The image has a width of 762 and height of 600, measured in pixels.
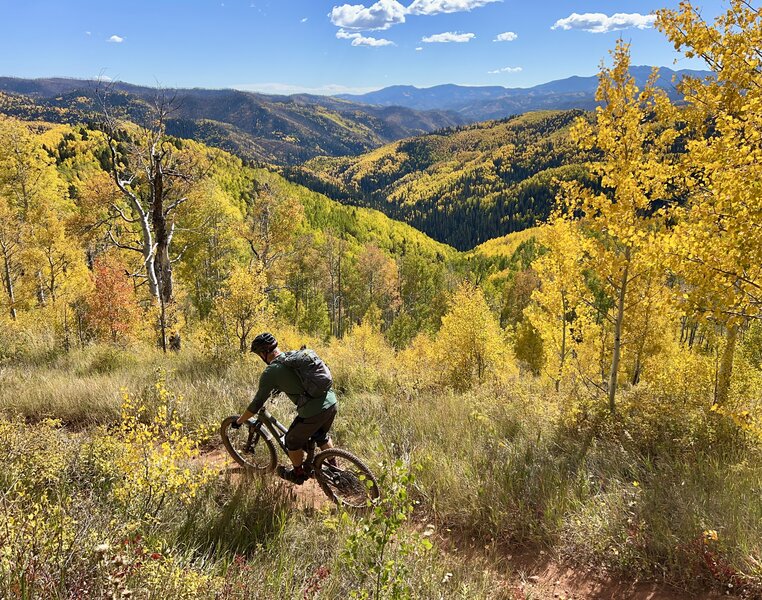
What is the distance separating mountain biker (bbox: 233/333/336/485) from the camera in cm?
459

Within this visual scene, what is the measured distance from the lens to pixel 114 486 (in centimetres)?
396

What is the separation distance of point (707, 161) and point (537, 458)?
14.0 feet

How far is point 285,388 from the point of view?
4.61 m

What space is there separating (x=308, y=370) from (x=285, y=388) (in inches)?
13.4

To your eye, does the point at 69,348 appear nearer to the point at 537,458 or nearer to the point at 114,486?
the point at 114,486

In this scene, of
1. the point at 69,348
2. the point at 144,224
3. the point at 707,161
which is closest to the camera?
the point at 707,161

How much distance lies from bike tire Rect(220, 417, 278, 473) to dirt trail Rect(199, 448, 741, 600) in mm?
2415

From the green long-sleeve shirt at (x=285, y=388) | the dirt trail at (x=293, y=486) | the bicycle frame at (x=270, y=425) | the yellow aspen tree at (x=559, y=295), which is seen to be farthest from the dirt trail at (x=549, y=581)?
the yellow aspen tree at (x=559, y=295)

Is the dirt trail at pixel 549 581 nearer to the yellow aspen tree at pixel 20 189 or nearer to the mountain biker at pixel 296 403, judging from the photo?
the mountain biker at pixel 296 403

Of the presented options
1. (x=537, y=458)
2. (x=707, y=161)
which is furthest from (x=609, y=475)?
(x=707, y=161)

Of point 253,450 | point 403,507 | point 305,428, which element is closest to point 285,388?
point 305,428

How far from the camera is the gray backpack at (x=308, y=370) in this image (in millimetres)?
4547

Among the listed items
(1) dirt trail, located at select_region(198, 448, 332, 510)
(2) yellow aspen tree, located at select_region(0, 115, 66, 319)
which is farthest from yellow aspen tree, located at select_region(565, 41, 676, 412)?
(2) yellow aspen tree, located at select_region(0, 115, 66, 319)

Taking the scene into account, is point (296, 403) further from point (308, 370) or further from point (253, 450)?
point (253, 450)
